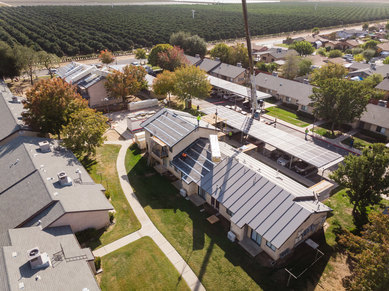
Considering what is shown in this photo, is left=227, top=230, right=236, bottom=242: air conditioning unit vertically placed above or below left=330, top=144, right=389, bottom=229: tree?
below

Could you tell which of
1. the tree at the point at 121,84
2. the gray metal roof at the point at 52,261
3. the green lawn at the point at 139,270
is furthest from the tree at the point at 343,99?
the gray metal roof at the point at 52,261

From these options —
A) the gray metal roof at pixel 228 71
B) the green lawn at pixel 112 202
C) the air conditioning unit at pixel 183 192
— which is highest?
the gray metal roof at pixel 228 71

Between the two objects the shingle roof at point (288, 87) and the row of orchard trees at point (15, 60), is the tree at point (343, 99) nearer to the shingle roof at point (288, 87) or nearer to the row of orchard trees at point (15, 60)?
the shingle roof at point (288, 87)

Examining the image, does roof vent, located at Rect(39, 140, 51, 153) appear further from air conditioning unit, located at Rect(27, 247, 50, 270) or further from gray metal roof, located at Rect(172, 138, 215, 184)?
air conditioning unit, located at Rect(27, 247, 50, 270)

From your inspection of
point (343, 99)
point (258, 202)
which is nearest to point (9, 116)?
point (258, 202)

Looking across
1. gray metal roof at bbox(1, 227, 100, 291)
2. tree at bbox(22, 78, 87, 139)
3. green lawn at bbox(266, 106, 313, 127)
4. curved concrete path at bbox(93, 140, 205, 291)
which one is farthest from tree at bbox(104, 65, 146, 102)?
gray metal roof at bbox(1, 227, 100, 291)

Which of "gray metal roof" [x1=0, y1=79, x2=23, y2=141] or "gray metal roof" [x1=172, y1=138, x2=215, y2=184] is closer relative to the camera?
"gray metal roof" [x1=172, y1=138, x2=215, y2=184]

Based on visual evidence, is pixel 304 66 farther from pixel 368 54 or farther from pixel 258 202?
pixel 258 202
